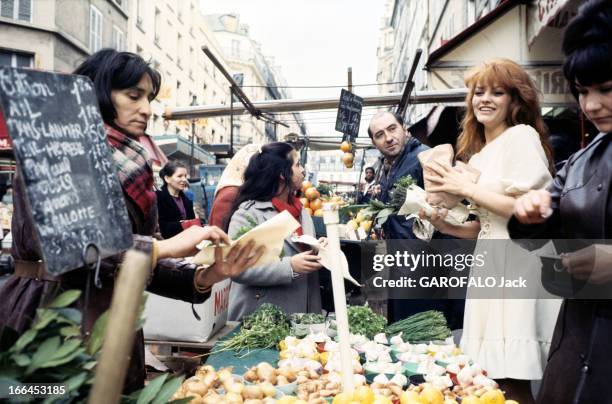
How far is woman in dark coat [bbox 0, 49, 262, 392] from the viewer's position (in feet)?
5.15

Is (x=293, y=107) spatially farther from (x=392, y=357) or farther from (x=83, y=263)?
(x=83, y=263)

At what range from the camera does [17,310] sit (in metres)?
1.56

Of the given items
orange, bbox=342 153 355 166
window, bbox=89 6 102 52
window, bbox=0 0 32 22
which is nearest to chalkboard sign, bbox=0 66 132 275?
orange, bbox=342 153 355 166

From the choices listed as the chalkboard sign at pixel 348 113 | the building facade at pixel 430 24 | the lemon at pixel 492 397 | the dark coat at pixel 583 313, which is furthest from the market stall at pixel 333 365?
the building facade at pixel 430 24

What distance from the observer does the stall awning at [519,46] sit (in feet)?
17.2

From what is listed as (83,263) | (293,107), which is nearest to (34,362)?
(83,263)

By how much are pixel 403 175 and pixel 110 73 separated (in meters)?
2.91

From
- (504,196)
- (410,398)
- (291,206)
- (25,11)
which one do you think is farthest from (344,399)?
(25,11)

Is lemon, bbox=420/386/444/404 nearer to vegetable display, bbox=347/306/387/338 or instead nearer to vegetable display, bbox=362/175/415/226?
vegetable display, bbox=347/306/387/338

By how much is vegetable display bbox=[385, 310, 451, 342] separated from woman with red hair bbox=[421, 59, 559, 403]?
0.67ft

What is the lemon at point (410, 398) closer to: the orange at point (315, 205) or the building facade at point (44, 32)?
the orange at point (315, 205)

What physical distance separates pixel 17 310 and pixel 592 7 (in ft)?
6.88

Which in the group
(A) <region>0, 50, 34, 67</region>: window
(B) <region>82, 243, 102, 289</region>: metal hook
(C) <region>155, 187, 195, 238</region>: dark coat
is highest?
(A) <region>0, 50, 34, 67</region>: window

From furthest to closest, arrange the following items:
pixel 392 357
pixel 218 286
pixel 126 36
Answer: pixel 126 36 < pixel 218 286 < pixel 392 357
